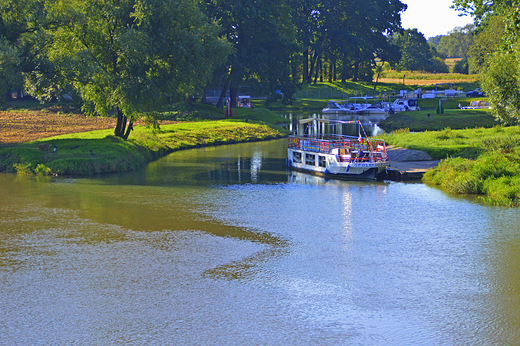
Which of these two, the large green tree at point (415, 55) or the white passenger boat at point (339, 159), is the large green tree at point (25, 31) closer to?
the white passenger boat at point (339, 159)

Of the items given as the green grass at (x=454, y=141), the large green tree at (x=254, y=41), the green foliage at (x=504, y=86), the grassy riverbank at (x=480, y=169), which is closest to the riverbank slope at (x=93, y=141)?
the large green tree at (x=254, y=41)

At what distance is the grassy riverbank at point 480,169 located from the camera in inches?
1133

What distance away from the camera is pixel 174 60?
1719 inches

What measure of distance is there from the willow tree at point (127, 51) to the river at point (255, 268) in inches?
473

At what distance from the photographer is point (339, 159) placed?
37.4 m

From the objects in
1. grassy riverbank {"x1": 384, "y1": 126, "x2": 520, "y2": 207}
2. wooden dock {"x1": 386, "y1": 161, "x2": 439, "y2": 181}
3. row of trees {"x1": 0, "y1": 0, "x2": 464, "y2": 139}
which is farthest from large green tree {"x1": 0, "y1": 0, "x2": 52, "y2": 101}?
grassy riverbank {"x1": 384, "y1": 126, "x2": 520, "y2": 207}

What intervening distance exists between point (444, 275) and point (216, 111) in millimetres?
61692

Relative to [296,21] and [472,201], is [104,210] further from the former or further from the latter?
[296,21]

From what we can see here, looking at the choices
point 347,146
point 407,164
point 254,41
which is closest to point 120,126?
point 347,146

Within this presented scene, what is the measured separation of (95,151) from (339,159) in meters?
18.2

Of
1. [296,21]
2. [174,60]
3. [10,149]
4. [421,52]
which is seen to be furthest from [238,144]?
[421,52]

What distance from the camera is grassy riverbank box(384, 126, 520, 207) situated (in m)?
28.8

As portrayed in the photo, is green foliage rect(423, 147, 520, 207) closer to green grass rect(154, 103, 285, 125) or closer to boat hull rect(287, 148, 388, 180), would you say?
boat hull rect(287, 148, 388, 180)

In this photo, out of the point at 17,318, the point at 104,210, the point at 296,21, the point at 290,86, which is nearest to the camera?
the point at 17,318
